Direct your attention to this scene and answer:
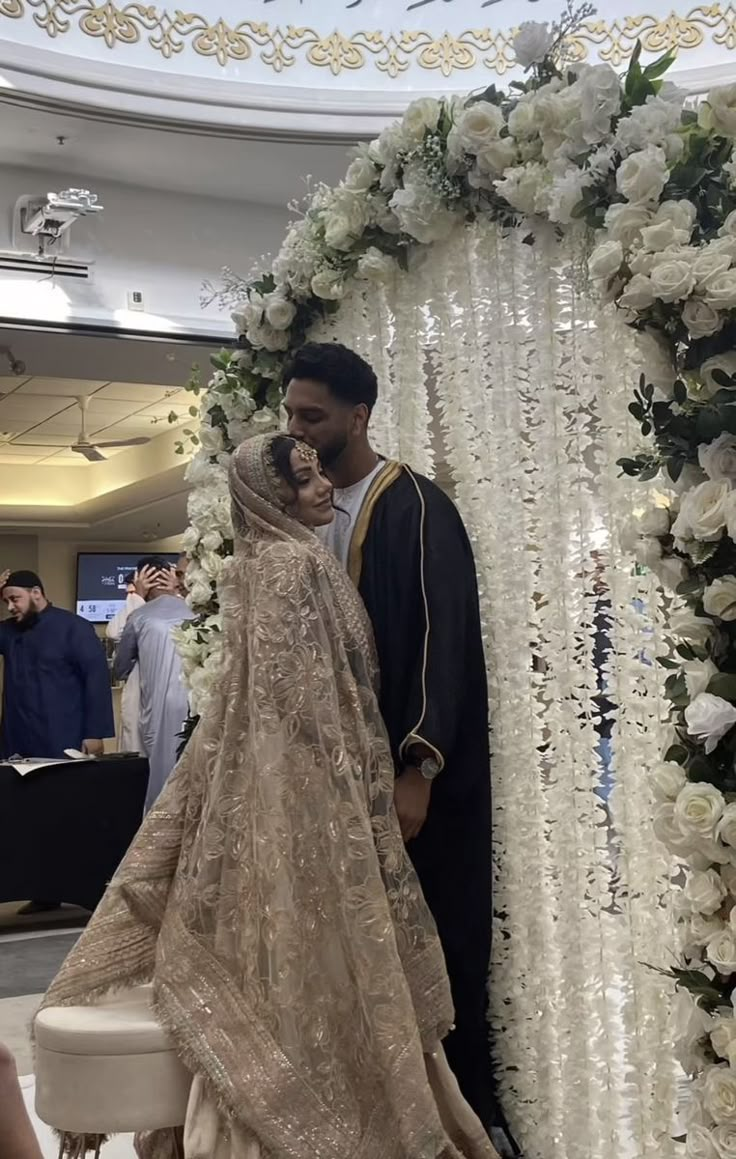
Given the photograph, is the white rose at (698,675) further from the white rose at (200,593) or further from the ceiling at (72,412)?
the ceiling at (72,412)

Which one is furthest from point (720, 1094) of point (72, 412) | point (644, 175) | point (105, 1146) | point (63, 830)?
point (72, 412)

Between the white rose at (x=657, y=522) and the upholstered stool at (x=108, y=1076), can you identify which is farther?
the upholstered stool at (x=108, y=1076)

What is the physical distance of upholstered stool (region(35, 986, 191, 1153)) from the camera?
2174mm

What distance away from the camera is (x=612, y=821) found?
8.20ft

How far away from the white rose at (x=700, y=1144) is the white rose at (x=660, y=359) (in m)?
1.15

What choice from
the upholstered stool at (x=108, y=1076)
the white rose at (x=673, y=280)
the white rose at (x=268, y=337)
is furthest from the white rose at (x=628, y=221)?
the upholstered stool at (x=108, y=1076)

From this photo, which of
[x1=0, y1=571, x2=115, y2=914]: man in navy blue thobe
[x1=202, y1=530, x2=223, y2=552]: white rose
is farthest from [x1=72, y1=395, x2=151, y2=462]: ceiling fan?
[x1=202, y1=530, x2=223, y2=552]: white rose

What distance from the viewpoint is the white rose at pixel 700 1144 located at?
1.87 metres

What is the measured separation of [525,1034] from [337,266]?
73.0 inches

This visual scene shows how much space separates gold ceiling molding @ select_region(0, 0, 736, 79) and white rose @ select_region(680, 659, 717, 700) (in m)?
3.80

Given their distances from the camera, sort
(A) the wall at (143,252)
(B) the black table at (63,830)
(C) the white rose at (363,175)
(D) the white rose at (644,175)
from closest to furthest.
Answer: (D) the white rose at (644,175), (C) the white rose at (363,175), (A) the wall at (143,252), (B) the black table at (63,830)

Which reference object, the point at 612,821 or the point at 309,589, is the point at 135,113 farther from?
the point at 612,821

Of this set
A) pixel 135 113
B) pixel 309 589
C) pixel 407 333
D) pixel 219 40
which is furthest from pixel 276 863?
pixel 219 40

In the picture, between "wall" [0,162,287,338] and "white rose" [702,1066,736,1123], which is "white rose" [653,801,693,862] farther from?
"wall" [0,162,287,338]
